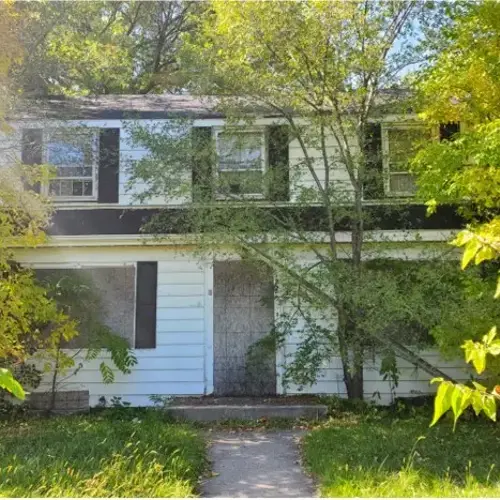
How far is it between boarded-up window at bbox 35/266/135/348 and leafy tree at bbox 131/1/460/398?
5.90ft

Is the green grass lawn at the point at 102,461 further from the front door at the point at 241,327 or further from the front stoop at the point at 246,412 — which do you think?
the front door at the point at 241,327

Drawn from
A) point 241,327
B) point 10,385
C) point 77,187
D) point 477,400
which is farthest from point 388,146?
point 10,385

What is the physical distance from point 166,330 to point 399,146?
16.8 ft

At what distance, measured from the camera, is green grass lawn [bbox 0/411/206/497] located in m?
4.45

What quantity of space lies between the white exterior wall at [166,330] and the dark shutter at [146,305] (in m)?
0.10

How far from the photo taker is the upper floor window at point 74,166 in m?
9.53

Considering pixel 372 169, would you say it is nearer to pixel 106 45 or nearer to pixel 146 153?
pixel 146 153

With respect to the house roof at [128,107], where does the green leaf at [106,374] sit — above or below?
below

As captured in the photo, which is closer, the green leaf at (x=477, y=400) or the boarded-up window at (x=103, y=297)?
the green leaf at (x=477, y=400)

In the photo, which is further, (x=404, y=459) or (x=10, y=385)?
(x=404, y=459)

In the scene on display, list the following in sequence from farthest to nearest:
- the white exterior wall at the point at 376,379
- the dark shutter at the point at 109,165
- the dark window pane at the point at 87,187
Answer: the dark window pane at the point at 87,187 → the dark shutter at the point at 109,165 → the white exterior wall at the point at 376,379

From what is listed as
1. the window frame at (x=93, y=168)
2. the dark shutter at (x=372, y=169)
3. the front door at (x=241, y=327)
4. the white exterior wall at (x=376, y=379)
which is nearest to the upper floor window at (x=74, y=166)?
the window frame at (x=93, y=168)

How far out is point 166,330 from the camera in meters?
9.58

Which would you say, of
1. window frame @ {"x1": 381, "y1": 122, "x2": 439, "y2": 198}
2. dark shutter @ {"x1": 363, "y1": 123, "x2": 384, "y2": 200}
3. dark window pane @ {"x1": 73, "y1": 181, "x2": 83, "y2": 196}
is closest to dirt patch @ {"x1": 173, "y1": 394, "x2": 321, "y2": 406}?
dark shutter @ {"x1": 363, "y1": 123, "x2": 384, "y2": 200}
